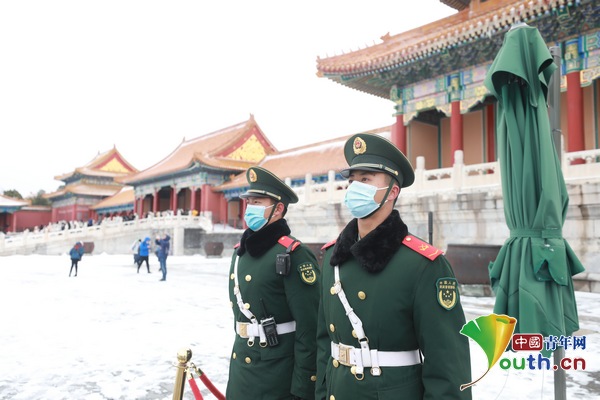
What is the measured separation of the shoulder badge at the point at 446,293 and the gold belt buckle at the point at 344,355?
15.3 inches

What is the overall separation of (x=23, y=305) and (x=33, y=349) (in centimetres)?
326

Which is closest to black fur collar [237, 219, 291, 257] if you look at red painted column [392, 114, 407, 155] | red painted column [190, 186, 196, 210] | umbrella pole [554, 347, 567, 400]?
umbrella pole [554, 347, 567, 400]

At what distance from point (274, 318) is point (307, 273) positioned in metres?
0.29

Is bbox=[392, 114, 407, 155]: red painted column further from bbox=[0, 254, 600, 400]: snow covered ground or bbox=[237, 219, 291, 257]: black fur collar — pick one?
bbox=[237, 219, 291, 257]: black fur collar

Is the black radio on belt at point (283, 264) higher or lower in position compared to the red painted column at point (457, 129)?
lower

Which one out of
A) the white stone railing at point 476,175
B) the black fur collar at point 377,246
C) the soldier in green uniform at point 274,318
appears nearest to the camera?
the black fur collar at point 377,246

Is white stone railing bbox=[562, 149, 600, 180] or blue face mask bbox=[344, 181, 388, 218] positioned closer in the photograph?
blue face mask bbox=[344, 181, 388, 218]

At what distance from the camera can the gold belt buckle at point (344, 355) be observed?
1691 mm

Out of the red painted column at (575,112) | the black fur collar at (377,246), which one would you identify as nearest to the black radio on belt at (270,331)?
the black fur collar at (377,246)

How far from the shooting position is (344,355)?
1.71 m

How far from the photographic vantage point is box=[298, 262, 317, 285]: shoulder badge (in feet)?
7.37

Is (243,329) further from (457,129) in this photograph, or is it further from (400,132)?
(400,132)

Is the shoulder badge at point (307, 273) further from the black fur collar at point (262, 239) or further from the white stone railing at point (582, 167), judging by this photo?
the white stone railing at point (582, 167)

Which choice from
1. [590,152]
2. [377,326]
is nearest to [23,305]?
[377,326]
